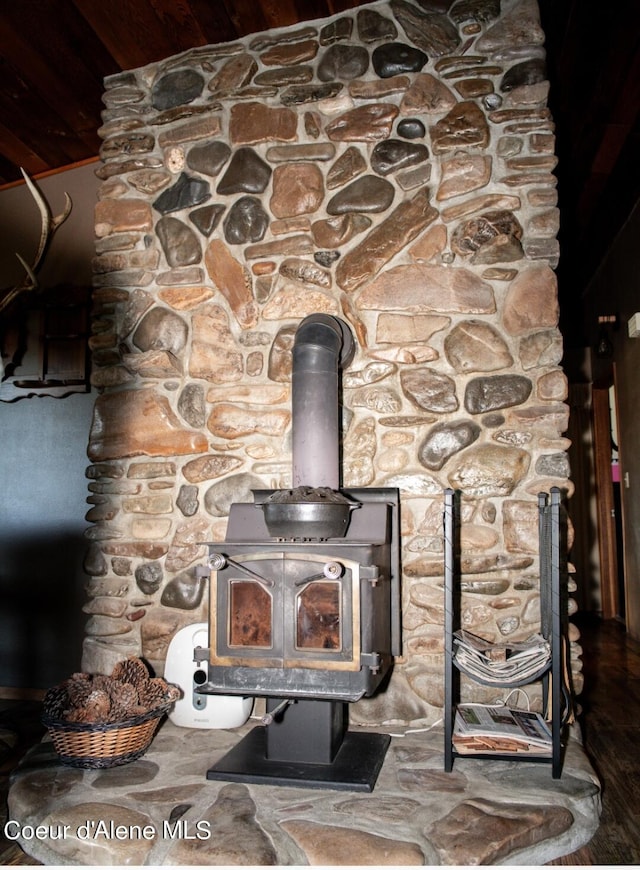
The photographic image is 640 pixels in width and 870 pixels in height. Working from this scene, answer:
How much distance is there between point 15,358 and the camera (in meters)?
3.30

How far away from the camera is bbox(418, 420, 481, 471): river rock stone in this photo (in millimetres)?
2541

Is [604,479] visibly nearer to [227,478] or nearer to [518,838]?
[227,478]

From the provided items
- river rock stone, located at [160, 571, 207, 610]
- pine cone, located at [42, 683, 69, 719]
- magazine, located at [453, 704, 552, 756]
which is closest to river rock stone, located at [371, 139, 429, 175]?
river rock stone, located at [160, 571, 207, 610]

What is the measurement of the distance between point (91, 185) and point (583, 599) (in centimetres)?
474

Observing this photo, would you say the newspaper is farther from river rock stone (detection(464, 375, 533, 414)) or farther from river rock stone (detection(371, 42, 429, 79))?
river rock stone (detection(371, 42, 429, 79))

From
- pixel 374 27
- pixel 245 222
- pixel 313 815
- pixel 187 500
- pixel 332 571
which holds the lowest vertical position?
pixel 313 815

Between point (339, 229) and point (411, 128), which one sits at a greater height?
point (411, 128)

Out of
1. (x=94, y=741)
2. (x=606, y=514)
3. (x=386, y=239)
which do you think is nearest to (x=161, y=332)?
(x=386, y=239)

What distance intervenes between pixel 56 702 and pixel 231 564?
82cm

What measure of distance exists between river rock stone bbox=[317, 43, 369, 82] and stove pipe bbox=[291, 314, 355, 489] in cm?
122

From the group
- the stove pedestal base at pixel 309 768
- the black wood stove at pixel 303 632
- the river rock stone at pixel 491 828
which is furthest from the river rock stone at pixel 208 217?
the river rock stone at pixel 491 828

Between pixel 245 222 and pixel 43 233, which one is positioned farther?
pixel 245 222

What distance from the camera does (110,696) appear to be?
7.55 feet

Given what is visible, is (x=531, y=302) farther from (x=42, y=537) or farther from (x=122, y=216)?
(x=42, y=537)
